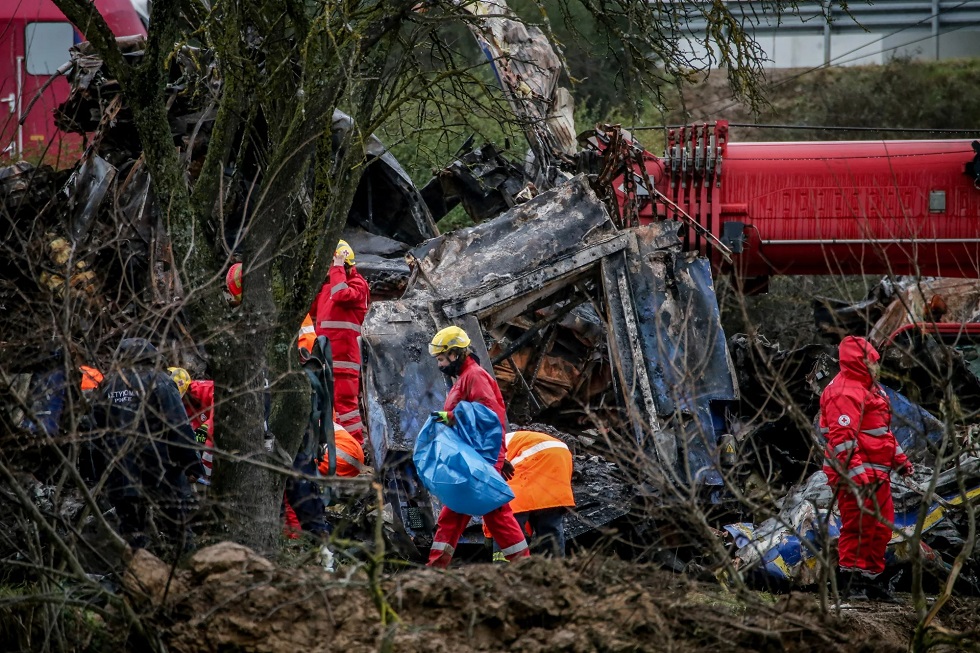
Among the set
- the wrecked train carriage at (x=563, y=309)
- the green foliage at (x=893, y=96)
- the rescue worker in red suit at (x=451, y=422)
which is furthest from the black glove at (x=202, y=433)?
the green foliage at (x=893, y=96)

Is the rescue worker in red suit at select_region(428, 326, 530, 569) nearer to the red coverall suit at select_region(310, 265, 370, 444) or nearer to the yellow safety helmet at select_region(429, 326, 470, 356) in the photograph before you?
the yellow safety helmet at select_region(429, 326, 470, 356)

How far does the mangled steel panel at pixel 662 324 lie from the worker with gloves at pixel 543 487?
43.4 inches

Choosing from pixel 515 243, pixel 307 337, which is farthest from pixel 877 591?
pixel 307 337

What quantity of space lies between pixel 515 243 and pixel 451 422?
7.98ft

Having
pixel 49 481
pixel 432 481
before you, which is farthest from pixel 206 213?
pixel 432 481

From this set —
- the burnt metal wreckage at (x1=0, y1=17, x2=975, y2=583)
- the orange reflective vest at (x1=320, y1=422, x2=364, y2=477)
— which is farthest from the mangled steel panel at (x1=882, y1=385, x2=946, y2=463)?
the orange reflective vest at (x1=320, y1=422, x2=364, y2=477)

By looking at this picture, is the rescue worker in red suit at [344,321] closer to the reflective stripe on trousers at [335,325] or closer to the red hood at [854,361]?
the reflective stripe on trousers at [335,325]

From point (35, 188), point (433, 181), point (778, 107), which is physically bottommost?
point (778, 107)

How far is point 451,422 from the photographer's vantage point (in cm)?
761

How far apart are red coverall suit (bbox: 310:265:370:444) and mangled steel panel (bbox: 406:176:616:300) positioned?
27.1 inches

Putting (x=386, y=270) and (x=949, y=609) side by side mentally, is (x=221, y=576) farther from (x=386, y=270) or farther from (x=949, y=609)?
(x=386, y=270)

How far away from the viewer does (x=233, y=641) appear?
16.2 ft

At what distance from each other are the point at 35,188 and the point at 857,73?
779 inches

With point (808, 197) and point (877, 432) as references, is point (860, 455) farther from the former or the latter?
point (808, 197)
